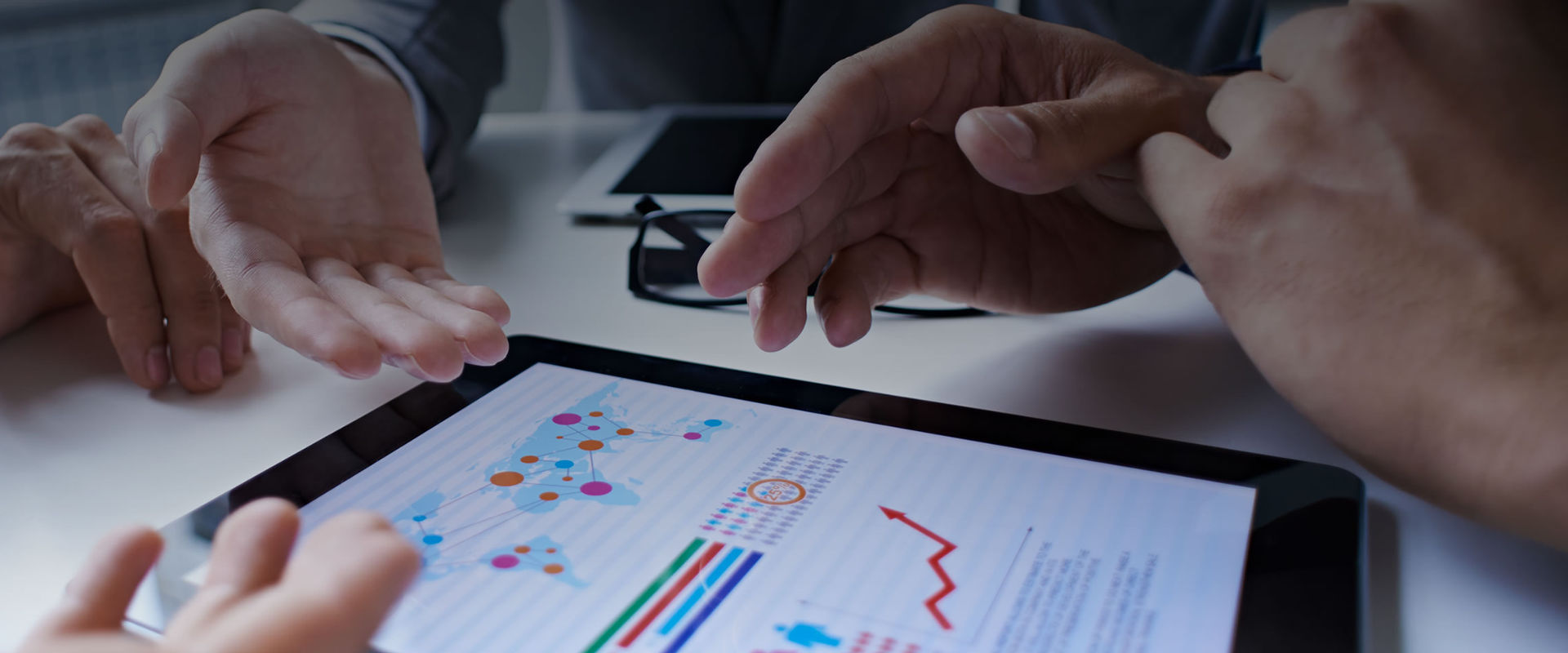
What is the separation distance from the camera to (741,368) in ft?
1.58

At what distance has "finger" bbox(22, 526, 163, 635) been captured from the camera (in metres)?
0.18

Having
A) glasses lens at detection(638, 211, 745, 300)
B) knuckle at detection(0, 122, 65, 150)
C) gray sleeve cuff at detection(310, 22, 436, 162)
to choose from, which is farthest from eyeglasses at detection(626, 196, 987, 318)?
knuckle at detection(0, 122, 65, 150)

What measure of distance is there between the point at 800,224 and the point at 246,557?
11.6 inches

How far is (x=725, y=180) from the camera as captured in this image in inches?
29.1

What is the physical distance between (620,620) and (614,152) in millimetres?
597

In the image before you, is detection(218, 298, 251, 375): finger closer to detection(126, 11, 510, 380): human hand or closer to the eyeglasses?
detection(126, 11, 510, 380): human hand

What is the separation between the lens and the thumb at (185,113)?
1.29 feet

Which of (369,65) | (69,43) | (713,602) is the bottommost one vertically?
(713,602)

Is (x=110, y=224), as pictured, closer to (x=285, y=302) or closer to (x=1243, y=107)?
(x=285, y=302)

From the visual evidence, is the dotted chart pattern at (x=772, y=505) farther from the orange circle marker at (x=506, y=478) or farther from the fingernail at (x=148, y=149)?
the fingernail at (x=148, y=149)

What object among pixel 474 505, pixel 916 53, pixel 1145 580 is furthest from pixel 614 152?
pixel 1145 580

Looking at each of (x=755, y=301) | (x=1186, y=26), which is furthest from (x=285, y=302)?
(x=1186, y=26)

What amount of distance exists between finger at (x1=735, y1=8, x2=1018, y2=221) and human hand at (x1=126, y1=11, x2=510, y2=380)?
138mm

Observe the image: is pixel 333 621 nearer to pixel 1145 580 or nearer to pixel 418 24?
pixel 1145 580
